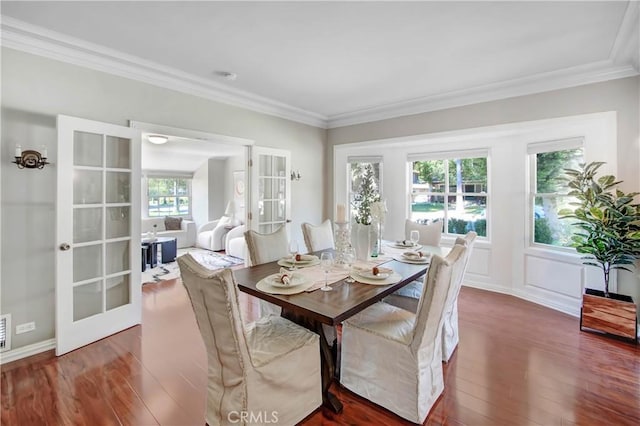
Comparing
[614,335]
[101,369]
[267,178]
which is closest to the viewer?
[101,369]

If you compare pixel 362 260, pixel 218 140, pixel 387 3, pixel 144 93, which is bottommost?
pixel 362 260

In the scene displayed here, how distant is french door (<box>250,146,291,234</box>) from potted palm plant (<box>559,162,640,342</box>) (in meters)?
3.58

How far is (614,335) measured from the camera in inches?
112

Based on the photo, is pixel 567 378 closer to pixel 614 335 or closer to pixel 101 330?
pixel 614 335

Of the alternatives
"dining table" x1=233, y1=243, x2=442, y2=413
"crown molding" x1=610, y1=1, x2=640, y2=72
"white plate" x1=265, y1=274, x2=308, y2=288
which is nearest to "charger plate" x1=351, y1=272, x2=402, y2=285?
"dining table" x1=233, y1=243, x2=442, y2=413

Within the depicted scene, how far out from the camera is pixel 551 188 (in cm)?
372

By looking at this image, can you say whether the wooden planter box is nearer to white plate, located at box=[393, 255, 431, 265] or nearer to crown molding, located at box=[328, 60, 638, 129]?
white plate, located at box=[393, 255, 431, 265]

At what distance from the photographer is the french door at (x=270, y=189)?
4387mm

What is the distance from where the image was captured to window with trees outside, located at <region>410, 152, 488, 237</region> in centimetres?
441

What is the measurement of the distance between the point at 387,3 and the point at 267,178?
9.68ft

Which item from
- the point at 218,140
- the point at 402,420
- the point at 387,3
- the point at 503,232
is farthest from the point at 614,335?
the point at 218,140

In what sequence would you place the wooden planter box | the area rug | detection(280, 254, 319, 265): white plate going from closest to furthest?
detection(280, 254, 319, 265): white plate < the wooden planter box < the area rug

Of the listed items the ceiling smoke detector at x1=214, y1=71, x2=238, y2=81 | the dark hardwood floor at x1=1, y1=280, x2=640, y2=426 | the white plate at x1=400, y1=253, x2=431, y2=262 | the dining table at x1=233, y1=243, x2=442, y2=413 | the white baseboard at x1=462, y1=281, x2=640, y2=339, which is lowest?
the dark hardwood floor at x1=1, y1=280, x2=640, y2=426

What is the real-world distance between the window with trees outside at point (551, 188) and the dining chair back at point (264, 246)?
3234mm
